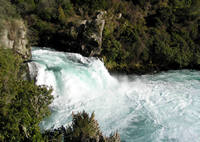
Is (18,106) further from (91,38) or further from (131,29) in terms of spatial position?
(131,29)

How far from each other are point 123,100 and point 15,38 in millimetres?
10747

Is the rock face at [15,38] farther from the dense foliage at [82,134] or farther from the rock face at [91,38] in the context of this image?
the dense foliage at [82,134]

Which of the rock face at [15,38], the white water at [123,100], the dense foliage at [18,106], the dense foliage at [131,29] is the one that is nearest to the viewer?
the dense foliage at [18,106]

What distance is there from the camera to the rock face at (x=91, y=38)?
23.3m

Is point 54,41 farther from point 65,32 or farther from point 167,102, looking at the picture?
point 167,102

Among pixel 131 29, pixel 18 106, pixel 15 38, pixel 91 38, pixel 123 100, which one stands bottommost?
pixel 123 100

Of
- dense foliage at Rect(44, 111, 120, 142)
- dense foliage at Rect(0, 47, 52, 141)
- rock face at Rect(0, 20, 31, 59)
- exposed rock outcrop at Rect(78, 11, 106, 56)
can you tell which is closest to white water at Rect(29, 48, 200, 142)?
rock face at Rect(0, 20, 31, 59)

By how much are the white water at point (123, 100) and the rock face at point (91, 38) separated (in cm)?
279

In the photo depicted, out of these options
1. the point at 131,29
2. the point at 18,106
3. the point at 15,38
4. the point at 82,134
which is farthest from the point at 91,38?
the point at 82,134

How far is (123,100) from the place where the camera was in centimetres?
1639

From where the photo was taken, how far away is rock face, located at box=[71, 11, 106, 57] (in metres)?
23.3

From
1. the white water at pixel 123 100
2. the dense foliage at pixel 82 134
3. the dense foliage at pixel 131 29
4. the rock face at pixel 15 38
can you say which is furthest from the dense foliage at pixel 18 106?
the dense foliage at pixel 131 29

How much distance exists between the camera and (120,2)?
110ft

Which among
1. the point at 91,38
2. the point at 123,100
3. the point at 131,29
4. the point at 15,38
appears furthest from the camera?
the point at 131,29
